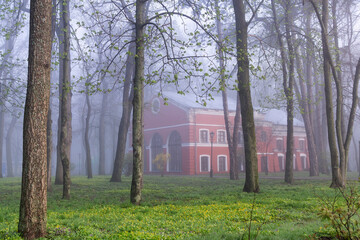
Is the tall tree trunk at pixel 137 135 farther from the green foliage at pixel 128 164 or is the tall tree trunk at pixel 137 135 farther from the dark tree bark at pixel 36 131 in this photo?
the green foliage at pixel 128 164

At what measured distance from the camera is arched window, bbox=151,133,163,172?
4591 centimetres

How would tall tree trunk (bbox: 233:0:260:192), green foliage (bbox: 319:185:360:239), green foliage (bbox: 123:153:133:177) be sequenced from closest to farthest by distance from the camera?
1. green foliage (bbox: 319:185:360:239)
2. tall tree trunk (bbox: 233:0:260:192)
3. green foliage (bbox: 123:153:133:177)

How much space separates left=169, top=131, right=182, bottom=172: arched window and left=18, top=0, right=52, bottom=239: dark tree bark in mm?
36763

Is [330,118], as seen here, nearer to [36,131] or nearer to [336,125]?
[336,125]

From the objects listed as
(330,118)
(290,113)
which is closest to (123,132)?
(290,113)

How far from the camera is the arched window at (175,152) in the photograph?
4335 centimetres

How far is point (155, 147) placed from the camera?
46.5m

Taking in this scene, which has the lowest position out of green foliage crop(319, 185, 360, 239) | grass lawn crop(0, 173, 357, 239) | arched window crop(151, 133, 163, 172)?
grass lawn crop(0, 173, 357, 239)

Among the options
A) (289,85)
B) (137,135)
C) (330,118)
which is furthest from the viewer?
(289,85)

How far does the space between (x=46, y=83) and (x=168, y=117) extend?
3802cm

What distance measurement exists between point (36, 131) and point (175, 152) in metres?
37.7

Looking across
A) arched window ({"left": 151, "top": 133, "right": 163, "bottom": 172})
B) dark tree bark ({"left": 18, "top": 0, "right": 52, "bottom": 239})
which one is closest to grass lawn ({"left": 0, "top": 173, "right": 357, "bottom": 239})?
dark tree bark ({"left": 18, "top": 0, "right": 52, "bottom": 239})

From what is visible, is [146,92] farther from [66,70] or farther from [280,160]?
[66,70]

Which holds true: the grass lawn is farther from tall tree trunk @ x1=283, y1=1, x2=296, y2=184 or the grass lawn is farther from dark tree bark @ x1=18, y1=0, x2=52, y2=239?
tall tree trunk @ x1=283, y1=1, x2=296, y2=184
